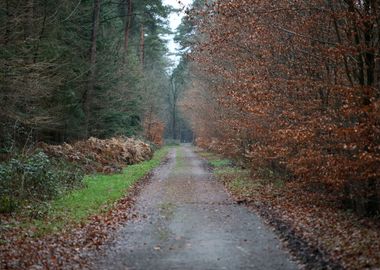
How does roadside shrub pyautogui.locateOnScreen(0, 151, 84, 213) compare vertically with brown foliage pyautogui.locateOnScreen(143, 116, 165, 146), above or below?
below

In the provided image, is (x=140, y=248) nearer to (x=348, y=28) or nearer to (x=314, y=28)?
(x=348, y=28)

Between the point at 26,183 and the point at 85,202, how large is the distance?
6.06 feet

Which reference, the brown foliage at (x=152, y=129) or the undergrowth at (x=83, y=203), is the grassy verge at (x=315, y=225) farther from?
the brown foliage at (x=152, y=129)

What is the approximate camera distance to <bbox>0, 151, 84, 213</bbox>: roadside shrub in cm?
1235

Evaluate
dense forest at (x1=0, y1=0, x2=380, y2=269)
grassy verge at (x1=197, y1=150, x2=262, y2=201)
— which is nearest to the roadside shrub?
dense forest at (x1=0, y1=0, x2=380, y2=269)

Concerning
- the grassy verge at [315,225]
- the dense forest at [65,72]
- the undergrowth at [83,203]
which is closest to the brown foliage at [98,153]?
the dense forest at [65,72]

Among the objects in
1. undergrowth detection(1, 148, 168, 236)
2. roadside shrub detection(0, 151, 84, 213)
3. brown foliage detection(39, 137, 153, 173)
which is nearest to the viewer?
undergrowth detection(1, 148, 168, 236)

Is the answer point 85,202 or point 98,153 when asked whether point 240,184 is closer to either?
point 85,202

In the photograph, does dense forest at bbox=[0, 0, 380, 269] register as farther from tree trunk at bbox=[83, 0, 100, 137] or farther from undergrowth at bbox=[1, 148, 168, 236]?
tree trunk at bbox=[83, 0, 100, 137]

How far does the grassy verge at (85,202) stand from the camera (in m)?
10.8

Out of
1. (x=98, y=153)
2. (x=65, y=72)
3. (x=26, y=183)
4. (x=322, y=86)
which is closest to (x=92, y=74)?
(x=98, y=153)

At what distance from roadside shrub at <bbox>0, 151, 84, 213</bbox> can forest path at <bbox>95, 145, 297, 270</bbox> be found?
2.79 metres

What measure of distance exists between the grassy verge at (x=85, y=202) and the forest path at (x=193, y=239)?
3.64 feet

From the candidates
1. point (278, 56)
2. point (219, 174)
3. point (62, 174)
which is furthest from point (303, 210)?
point (219, 174)
